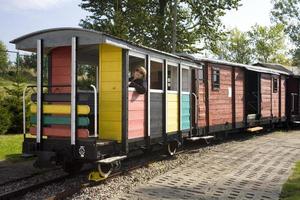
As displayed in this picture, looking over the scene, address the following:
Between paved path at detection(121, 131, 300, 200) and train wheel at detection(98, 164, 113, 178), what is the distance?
32.0 inches

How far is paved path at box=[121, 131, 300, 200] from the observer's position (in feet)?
26.1

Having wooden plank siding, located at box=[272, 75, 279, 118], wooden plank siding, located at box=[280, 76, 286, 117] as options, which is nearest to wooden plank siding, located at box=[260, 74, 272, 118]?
wooden plank siding, located at box=[272, 75, 279, 118]

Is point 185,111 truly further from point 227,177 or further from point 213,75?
point 227,177

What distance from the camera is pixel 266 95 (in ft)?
69.1

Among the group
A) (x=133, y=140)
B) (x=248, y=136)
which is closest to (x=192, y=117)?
(x=133, y=140)

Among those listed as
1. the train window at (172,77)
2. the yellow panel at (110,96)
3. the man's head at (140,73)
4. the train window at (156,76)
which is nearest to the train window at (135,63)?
the man's head at (140,73)

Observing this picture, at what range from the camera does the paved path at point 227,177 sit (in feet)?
26.1

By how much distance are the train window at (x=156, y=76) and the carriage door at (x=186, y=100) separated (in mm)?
1439

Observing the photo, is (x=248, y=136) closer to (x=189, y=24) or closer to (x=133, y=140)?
(x=133, y=140)

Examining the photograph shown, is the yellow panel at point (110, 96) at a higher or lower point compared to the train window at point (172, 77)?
lower

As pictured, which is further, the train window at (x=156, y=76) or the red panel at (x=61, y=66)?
the train window at (x=156, y=76)

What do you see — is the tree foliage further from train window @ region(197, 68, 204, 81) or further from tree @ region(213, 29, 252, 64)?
train window @ region(197, 68, 204, 81)

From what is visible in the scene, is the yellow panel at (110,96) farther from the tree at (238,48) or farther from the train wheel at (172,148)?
the tree at (238,48)

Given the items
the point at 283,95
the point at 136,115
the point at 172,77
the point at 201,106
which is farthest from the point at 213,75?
the point at 283,95
